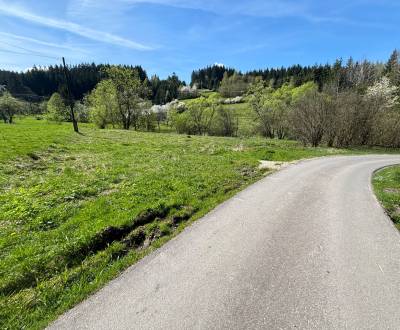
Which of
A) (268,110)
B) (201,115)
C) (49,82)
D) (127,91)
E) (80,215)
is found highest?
(49,82)

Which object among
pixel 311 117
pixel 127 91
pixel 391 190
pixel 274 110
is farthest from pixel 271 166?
pixel 127 91

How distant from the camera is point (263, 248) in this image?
6.56 m

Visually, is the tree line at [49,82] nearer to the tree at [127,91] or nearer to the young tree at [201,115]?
the young tree at [201,115]

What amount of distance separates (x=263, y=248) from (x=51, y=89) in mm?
187176

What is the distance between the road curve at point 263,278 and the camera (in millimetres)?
4285

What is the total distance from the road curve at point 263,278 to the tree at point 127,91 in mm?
45410

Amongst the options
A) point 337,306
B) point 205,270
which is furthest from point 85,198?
point 337,306

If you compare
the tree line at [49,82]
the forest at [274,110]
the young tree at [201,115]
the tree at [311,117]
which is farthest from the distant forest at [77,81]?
the tree at [311,117]

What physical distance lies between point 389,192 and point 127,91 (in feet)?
153

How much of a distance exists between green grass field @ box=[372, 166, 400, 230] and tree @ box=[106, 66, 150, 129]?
43959mm

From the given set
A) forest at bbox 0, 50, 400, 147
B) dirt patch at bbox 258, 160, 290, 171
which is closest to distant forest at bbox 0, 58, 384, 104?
forest at bbox 0, 50, 400, 147

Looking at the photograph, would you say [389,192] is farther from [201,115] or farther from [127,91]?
[201,115]

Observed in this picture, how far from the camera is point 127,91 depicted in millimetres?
48719

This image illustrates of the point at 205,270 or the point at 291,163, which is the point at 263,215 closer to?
the point at 205,270
